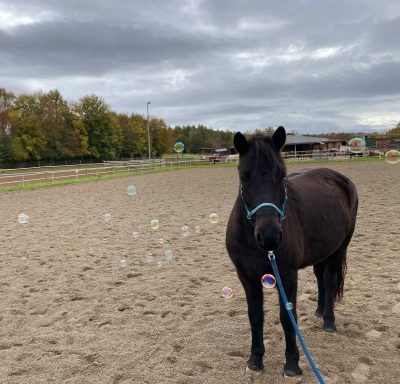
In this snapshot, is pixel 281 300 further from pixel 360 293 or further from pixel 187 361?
pixel 360 293

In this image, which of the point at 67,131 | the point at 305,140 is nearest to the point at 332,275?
the point at 67,131

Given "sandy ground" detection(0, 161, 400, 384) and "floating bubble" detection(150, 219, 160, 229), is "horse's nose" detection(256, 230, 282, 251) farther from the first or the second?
"floating bubble" detection(150, 219, 160, 229)

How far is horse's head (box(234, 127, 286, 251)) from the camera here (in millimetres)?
2480

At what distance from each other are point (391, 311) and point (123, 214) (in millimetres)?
8183

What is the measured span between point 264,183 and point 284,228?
24.0 inches

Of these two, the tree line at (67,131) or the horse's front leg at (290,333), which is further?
the tree line at (67,131)

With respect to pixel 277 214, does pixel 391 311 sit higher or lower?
lower

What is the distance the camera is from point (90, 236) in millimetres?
8180

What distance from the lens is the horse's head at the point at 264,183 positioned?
8.14ft

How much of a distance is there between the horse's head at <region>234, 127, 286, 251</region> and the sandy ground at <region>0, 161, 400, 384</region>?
1.51m

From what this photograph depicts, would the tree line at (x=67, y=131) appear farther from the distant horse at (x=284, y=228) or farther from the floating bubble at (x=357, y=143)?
the distant horse at (x=284, y=228)

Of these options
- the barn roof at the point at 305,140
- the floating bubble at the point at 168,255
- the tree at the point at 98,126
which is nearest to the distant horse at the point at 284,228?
the floating bubble at the point at 168,255

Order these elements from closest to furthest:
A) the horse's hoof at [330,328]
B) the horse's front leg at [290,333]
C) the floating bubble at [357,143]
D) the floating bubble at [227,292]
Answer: the horse's front leg at [290,333] → the horse's hoof at [330,328] → the floating bubble at [227,292] → the floating bubble at [357,143]

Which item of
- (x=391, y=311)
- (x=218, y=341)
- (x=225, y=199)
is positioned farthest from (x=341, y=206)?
(x=225, y=199)
